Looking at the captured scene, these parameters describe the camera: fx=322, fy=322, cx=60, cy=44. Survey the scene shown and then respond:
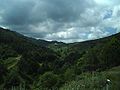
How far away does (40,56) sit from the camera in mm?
199625

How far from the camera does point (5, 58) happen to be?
198375 millimetres

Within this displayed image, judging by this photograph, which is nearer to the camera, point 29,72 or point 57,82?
point 57,82

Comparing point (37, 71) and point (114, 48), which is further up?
point (114, 48)

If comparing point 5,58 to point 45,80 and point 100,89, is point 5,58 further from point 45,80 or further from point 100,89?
point 100,89

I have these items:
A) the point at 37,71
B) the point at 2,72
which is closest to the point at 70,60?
the point at 37,71

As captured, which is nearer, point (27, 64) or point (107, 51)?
point (107, 51)

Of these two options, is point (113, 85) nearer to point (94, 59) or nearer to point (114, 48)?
point (114, 48)

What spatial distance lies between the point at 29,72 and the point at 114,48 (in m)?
60.8

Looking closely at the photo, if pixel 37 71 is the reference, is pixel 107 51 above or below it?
above

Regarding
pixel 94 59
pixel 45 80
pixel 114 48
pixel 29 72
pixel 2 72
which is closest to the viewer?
pixel 45 80

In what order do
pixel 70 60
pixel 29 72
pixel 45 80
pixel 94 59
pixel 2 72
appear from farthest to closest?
1. pixel 70 60
2. pixel 29 72
3. pixel 2 72
4. pixel 94 59
5. pixel 45 80

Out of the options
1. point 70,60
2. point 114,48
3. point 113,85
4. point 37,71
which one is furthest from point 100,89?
point 70,60

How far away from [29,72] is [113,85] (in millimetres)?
122885

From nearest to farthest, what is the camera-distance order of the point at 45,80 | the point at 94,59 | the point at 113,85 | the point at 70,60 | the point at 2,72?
the point at 113,85 < the point at 45,80 < the point at 94,59 < the point at 2,72 < the point at 70,60
